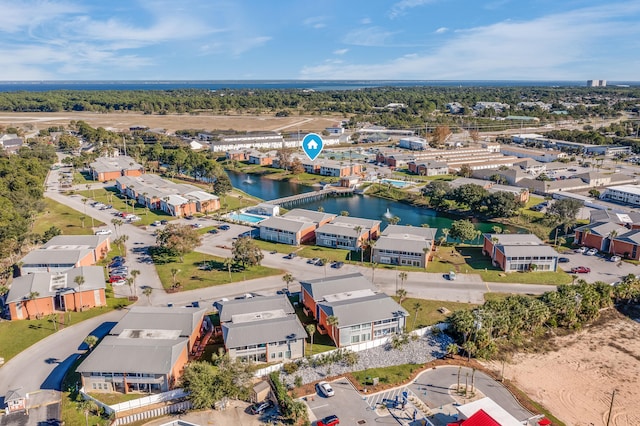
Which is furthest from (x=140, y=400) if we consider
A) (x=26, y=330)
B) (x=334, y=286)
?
(x=334, y=286)

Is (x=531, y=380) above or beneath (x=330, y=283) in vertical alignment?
beneath

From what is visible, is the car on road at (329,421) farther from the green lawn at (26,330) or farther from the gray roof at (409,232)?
the gray roof at (409,232)

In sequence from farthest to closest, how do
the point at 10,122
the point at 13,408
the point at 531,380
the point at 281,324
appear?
the point at 10,122 → the point at 281,324 → the point at 531,380 → the point at 13,408

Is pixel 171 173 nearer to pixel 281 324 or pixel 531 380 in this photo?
pixel 281 324

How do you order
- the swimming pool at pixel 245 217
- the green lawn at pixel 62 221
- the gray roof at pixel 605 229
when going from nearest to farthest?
the gray roof at pixel 605 229
the green lawn at pixel 62 221
the swimming pool at pixel 245 217

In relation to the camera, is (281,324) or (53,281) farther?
(53,281)

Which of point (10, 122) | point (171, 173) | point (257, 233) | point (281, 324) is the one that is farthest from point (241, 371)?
point (10, 122)

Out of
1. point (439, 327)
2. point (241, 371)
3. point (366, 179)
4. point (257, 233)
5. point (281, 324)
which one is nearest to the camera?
point (241, 371)

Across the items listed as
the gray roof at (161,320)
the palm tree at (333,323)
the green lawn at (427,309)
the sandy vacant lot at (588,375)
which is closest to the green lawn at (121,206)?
the gray roof at (161,320)

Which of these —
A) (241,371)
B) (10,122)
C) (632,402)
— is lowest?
(632,402)
